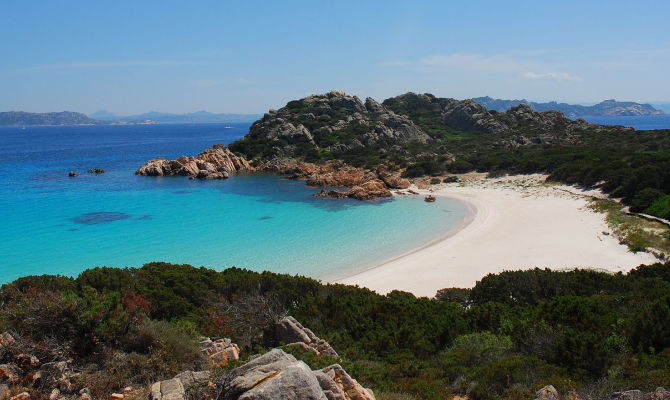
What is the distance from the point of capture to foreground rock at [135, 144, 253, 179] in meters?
53.3

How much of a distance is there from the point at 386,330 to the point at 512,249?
14180mm

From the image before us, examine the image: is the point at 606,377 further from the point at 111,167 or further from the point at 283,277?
the point at 111,167

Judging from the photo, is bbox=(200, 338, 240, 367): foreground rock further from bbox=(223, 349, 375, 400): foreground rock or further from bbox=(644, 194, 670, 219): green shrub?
bbox=(644, 194, 670, 219): green shrub

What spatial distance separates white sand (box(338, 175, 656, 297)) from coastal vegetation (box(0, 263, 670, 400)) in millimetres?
4810

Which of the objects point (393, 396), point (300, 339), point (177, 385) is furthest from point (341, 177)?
point (177, 385)

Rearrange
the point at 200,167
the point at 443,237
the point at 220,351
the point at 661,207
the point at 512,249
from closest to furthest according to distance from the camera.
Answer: the point at 220,351 < the point at 512,249 < the point at 661,207 < the point at 443,237 < the point at 200,167

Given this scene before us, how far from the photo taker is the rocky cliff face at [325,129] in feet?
210

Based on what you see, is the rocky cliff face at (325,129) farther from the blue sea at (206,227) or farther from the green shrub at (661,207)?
the green shrub at (661,207)

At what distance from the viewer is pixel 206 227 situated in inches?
1129

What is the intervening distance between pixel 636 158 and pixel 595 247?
20763mm

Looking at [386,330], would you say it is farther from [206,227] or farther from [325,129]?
[325,129]

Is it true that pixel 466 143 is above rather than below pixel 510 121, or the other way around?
below

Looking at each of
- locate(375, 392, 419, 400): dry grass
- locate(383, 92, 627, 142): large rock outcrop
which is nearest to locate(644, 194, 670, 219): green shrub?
locate(375, 392, 419, 400): dry grass

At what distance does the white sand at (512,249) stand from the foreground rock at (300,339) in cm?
891
